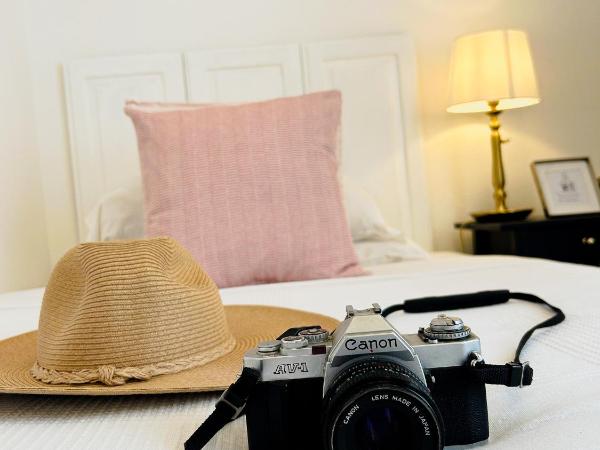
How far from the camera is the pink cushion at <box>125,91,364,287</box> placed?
60.6 inches

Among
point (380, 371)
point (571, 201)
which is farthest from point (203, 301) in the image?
point (571, 201)

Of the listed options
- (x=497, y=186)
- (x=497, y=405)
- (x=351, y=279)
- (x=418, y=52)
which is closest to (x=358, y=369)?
(x=497, y=405)

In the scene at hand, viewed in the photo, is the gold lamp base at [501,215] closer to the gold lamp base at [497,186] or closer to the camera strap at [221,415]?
the gold lamp base at [497,186]

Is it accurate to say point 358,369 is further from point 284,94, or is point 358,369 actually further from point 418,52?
point 418,52

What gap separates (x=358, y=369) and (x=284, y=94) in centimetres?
195

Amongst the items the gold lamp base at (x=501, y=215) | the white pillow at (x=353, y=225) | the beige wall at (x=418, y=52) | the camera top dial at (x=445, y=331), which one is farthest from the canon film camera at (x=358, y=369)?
the beige wall at (x=418, y=52)

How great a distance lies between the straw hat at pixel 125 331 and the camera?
734 millimetres

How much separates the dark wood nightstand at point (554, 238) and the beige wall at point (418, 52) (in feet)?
1.19

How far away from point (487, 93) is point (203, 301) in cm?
157

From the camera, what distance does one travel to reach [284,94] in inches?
94.2

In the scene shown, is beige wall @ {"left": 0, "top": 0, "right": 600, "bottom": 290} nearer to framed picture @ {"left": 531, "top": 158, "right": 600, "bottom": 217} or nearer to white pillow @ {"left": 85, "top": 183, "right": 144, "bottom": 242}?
framed picture @ {"left": 531, "top": 158, "right": 600, "bottom": 217}

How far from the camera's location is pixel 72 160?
7.76 ft

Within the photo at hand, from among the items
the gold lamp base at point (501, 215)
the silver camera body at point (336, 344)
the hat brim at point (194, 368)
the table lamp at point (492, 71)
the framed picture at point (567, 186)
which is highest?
the table lamp at point (492, 71)

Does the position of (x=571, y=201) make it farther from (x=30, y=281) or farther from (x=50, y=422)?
(x=50, y=422)
